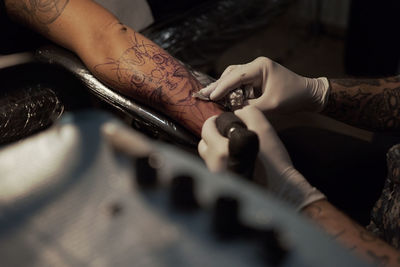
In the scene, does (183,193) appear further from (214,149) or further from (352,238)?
(352,238)

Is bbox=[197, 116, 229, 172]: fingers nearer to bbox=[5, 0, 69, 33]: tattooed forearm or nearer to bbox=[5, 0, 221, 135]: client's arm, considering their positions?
bbox=[5, 0, 221, 135]: client's arm

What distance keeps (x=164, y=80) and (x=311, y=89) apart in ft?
1.30

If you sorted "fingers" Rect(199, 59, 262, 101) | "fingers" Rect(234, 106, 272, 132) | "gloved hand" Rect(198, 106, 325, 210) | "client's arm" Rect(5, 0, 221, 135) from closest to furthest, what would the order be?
"gloved hand" Rect(198, 106, 325, 210)
"fingers" Rect(234, 106, 272, 132)
"fingers" Rect(199, 59, 262, 101)
"client's arm" Rect(5, 0, 221, 135)

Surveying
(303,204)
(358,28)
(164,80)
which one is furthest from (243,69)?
(358,28)

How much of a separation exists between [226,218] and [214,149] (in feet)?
0.49

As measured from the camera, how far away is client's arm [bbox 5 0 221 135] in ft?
3.22

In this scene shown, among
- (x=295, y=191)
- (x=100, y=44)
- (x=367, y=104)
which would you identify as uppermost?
(x=100, y=44)

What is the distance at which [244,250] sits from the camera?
1.35 ft

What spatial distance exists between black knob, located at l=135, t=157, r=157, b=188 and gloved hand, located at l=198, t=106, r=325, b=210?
3.2 inches

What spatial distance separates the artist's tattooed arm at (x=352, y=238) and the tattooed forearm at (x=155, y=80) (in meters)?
0.43

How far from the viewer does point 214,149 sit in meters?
0.57

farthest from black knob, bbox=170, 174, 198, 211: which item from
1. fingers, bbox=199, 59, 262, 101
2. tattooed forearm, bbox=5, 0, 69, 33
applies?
tattooed forearm, bbox=5, 0, 69, 33

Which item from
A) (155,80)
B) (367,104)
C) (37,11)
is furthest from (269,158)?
(37,11)

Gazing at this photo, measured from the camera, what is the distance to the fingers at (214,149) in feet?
1.64
